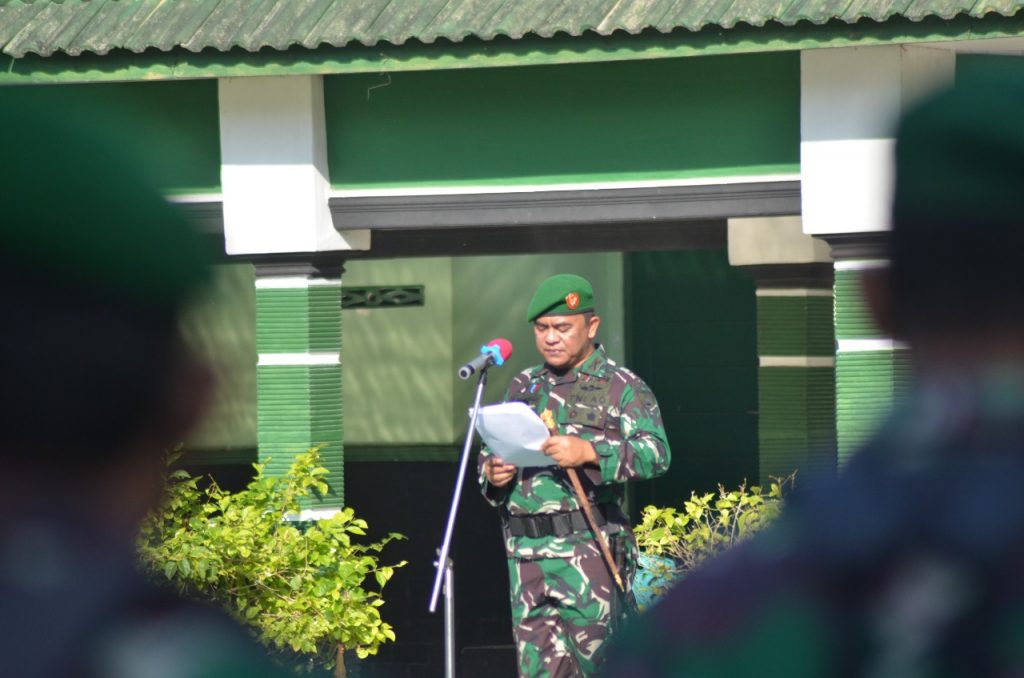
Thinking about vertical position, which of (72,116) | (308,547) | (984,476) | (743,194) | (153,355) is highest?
(743,194)

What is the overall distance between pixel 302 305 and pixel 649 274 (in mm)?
3266

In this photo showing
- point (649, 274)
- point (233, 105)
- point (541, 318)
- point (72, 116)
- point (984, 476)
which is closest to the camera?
point (984, 476)

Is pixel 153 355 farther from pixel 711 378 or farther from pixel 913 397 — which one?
pixel 711 378

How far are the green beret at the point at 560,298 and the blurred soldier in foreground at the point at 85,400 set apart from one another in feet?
15.9

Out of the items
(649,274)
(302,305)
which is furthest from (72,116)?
(649,274)

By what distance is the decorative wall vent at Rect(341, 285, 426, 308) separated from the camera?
10438 millimetres

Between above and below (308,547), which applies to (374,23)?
above

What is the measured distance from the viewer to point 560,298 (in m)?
6.34

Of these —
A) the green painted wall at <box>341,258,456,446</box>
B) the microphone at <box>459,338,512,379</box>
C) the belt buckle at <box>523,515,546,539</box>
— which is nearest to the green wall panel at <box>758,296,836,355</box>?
the green painted wall at <box>341,258,456,446</box>

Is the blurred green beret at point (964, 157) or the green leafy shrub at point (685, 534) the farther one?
the green leafy shrub at point (685, 534)

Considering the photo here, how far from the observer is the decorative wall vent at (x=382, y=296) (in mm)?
10438

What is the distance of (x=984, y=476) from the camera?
4.67 ft

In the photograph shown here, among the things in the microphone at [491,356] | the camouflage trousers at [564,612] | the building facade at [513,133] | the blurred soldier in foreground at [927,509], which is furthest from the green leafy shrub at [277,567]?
the blurred soldier in foreground at [927,509]

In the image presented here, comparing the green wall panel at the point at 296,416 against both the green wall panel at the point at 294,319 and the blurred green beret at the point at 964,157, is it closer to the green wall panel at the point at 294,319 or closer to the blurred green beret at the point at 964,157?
the green wall panel at the point at 294,319
